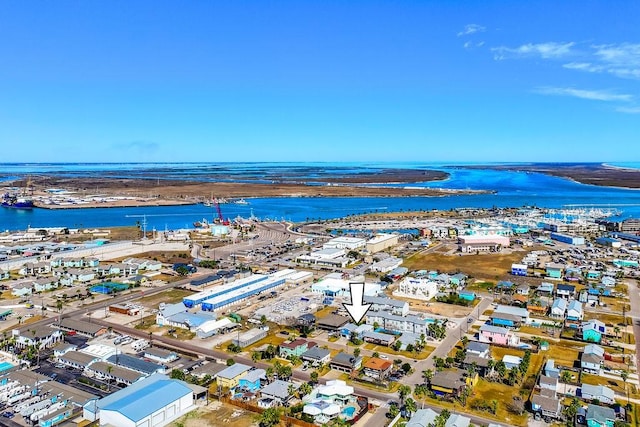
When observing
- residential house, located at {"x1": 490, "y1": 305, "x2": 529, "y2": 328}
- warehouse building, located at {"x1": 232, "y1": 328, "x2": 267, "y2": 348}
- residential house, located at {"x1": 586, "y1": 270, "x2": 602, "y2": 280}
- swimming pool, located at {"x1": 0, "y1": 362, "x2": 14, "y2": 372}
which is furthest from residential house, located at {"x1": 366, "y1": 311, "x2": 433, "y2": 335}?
residential house, located at {"x1": 586, "y1": 270, "x2": 602, "y2": 280}

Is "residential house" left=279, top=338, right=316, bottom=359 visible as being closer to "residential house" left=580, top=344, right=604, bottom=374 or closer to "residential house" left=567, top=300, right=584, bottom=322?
"residential house" left=580, top=344, right=604, bottom=374

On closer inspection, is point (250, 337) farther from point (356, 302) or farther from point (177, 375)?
point (356, 302)

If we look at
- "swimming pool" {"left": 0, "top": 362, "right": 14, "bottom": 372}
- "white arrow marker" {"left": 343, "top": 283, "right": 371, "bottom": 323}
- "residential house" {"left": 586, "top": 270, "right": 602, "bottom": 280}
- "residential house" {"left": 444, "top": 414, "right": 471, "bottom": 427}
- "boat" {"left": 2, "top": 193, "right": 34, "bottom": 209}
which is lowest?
"residential house" {"left": 586, "top": 270, "right": 602, "bottom": 280}

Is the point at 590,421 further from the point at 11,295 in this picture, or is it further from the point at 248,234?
the point at 248,234

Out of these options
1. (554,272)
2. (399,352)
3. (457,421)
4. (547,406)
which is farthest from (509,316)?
(554,272)

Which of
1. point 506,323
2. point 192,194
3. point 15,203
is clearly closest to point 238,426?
point 506,323

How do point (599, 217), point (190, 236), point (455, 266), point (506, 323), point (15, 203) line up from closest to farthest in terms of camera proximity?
point (506, 323) → point (455, 266) → point (190, 236) → point (599, 217) → point (15, 203)

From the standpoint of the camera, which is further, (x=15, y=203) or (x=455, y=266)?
(x=15, y=203)
